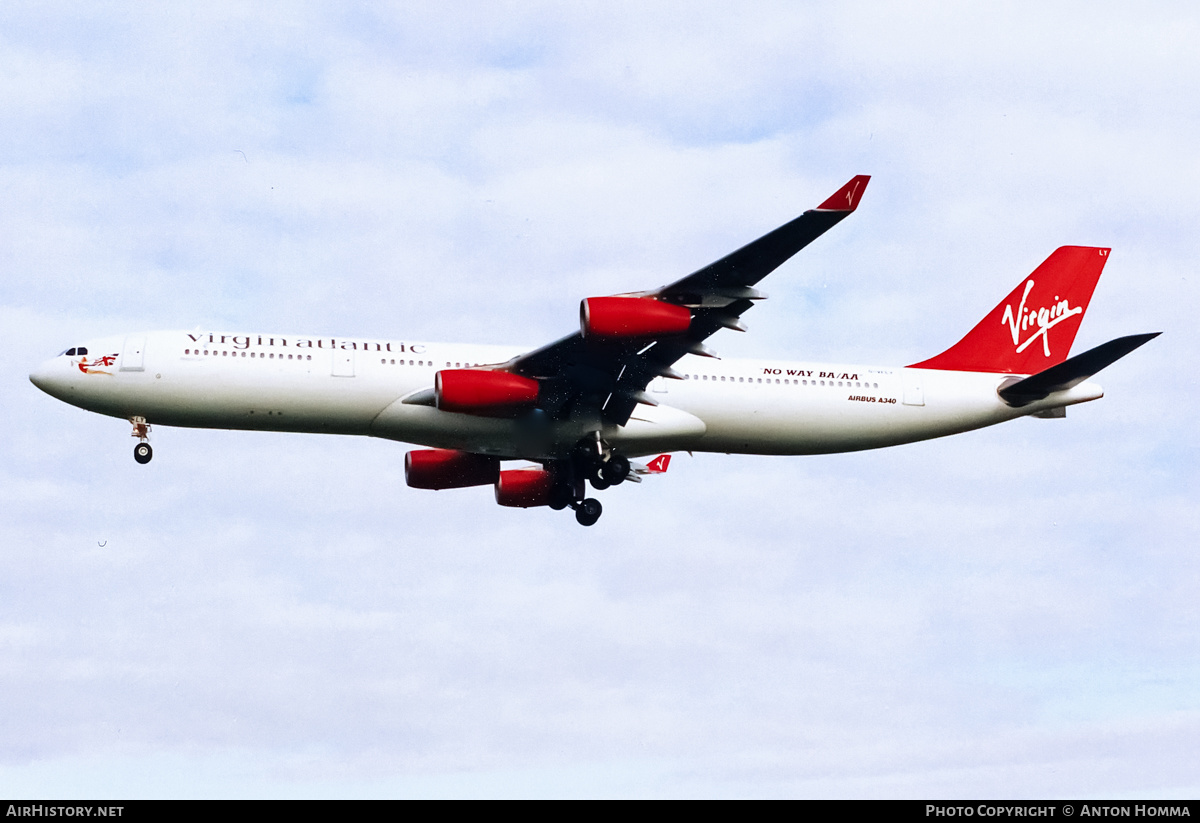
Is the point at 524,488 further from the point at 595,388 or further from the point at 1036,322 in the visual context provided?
the point at 1036,322

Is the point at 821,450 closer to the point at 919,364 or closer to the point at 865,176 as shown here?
the point at 919,364

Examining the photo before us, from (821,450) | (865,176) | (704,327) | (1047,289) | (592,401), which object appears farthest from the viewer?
(1047,289)

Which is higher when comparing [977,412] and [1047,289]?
[1047,289]

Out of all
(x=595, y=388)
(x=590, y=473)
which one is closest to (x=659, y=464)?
(x=590, y=473)

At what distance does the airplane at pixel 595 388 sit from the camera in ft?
129

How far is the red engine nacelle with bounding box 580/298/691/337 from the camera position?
37406mm

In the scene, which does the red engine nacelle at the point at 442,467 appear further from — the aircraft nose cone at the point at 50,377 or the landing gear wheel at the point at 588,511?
the aircraft nose cone at the point at 50,377

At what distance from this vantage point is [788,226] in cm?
3466

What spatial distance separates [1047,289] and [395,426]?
72.8 feet

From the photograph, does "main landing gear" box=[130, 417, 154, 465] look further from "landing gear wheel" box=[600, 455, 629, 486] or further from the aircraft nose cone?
"landing gear wheel" box=[600, 455, 629, 486]

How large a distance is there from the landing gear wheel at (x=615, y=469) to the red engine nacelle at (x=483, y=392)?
405 cm

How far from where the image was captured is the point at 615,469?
145 feet

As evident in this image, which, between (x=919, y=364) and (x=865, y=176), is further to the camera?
(x=919, y=364)

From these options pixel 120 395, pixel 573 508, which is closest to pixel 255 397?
pixel 120 395
